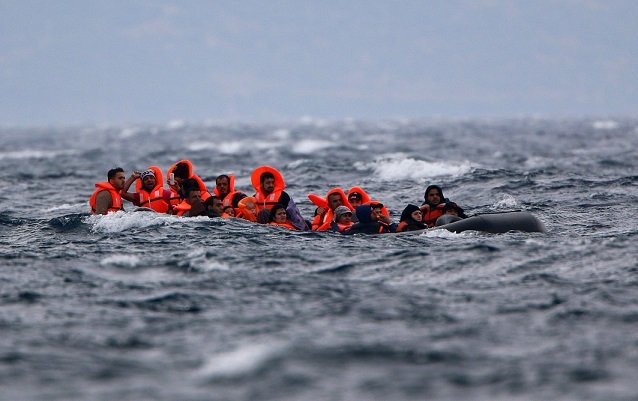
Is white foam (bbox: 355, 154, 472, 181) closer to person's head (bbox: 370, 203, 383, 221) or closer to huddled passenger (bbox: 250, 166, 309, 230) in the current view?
huddled passenger (bbox: 250, 166, 309, 230)

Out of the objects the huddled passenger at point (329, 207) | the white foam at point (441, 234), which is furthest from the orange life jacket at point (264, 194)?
the white foam at point (441, 234)

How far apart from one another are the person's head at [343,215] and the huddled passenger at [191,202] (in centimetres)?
265

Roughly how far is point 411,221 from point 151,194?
5.29 m

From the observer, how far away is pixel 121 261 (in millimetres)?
13328

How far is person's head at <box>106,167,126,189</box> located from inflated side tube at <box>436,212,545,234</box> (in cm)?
585

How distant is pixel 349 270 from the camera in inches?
500

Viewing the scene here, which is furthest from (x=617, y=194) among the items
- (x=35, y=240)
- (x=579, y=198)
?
A: (x=35, y=240)

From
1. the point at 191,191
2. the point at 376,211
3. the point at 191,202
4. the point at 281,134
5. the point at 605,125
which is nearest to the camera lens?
the point at 376,211

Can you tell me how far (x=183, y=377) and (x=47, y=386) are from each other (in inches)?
A: 45.8

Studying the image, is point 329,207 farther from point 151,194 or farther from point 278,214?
point 151,194

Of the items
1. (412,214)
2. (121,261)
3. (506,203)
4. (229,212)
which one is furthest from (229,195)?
(506,203)

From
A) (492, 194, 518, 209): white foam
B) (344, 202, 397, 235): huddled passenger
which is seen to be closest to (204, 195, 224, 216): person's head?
(344, 202, 397, 235): huddled passenger

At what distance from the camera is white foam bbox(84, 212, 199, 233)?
54.4ft

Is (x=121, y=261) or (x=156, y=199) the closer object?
(x=121, y=261)
